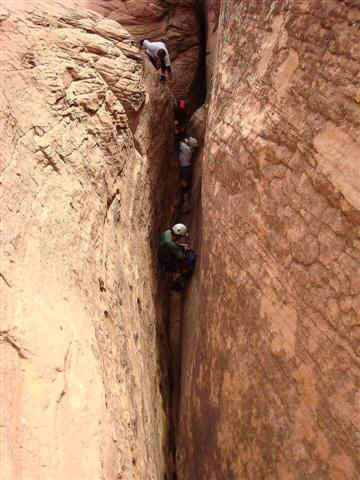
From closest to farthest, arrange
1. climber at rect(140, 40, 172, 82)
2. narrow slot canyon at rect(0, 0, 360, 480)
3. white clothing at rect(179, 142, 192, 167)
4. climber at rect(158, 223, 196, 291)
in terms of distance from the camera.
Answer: narrow slot canyon at rect(0, 0, 360, 480) < climber at rect(158, 223, 196, 291) < climber at rect(140, 40, 172, 82) < white clothing at rect(179, 142, 192, 167)

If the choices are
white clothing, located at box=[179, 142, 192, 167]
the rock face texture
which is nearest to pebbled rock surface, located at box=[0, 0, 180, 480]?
the rock face texture

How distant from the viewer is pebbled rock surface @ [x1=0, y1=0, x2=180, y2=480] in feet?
6.19

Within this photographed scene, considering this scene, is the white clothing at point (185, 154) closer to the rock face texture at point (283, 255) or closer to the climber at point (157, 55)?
the climber at point (157, 55)

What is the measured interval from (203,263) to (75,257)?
5.35 feet

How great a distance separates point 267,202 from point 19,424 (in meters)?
2.07

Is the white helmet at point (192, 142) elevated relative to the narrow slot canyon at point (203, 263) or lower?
elevated

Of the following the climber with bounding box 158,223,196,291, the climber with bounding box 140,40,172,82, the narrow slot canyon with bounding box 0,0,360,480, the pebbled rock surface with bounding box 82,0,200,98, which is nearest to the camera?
the narrow slot canyon with bounding box 0,0,360,480

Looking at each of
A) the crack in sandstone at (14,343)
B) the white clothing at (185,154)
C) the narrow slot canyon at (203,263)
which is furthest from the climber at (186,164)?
the crack in sandstone at (14,343)

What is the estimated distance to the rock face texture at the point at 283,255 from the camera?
6.83ft

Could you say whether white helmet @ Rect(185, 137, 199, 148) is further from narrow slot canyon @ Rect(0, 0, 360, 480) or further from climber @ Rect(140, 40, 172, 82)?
narrow slot canyon @ Rect(0, 0, 360, 480)

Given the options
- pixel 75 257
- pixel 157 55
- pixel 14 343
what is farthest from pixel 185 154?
pixel 14 343

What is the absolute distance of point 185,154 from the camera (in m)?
6.86

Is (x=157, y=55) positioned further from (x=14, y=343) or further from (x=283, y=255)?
(x=14, y=343)

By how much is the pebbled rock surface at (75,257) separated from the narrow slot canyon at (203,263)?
0.01 meters
